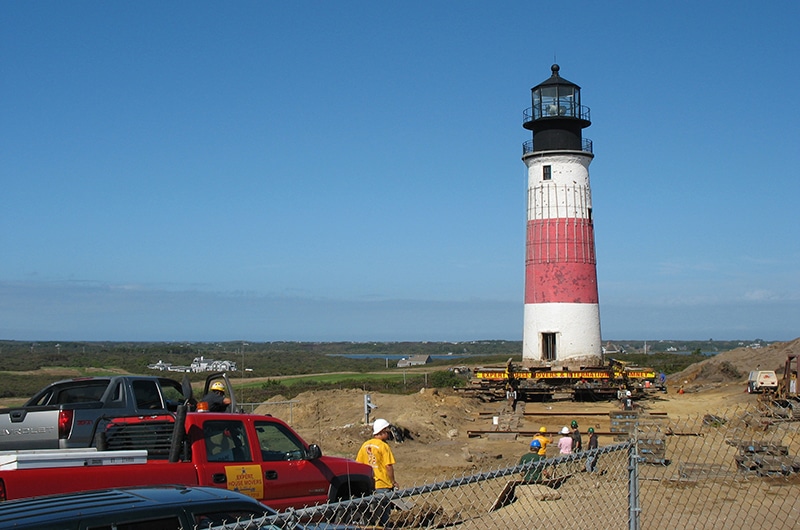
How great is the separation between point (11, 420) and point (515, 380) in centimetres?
2784

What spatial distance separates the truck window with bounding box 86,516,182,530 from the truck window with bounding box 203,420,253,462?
4826 millimetres

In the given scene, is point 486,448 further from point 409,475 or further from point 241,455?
point 241,455

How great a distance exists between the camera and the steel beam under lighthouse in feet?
127

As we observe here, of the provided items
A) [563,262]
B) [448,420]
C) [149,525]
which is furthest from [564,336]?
[149,525]

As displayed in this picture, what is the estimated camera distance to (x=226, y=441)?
35.2 ft

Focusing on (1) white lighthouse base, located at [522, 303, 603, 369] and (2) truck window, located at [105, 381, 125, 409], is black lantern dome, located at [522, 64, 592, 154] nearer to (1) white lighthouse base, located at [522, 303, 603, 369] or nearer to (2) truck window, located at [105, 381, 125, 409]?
(1) white lighthouse base, located at [522, 303, 603, 369]

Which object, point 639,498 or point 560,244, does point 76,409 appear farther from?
point 560,244

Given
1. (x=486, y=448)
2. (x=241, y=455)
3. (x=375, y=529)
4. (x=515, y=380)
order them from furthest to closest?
(x=515, y=380), (x=486, y=448), (x=241, y=455), (x=375, y=529)

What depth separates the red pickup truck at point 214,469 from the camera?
847 centimetres

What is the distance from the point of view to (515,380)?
1506 inches

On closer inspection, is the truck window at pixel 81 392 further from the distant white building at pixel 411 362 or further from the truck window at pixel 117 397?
A: the distant white building at pixel 411 362

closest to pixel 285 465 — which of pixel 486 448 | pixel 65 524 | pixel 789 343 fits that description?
pixel 65 524

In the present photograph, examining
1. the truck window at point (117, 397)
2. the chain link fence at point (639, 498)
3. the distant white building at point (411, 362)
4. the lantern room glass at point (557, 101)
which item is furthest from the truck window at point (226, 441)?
the distant white building at point (411, 362)

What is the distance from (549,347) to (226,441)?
29.8m
